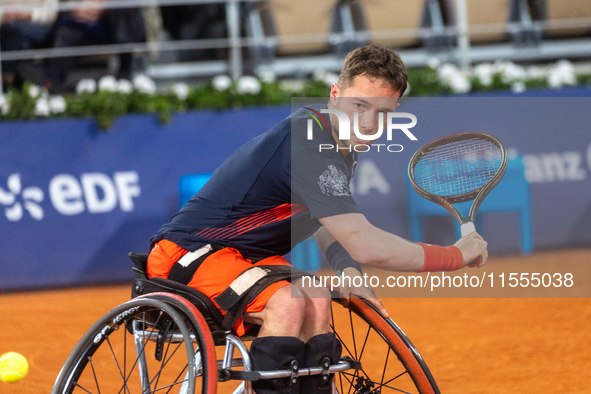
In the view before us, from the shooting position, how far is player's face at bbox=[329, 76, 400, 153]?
1.92 m

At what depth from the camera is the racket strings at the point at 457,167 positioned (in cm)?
221

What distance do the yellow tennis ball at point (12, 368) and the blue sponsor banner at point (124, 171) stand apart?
9.41 ft

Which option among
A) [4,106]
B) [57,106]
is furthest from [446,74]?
[4,106]

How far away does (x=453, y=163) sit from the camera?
7.36 feet

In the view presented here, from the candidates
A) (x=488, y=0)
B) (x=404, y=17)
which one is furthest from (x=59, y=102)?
(x=488, y=0)

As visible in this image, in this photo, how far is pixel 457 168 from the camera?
2.24m

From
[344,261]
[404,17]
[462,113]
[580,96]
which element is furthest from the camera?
[404,17]

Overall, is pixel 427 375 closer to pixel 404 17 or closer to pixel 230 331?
pixel 230 331

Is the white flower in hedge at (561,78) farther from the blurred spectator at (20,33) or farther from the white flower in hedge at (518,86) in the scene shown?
the blurred spectator at (20,33)

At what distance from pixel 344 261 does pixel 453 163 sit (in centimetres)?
47

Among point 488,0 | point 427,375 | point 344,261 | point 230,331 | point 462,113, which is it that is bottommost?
point 427,375

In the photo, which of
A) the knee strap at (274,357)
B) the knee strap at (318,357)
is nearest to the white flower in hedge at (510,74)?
the knee strap at (318,357)

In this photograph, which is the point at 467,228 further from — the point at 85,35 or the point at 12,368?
the point at 85,35

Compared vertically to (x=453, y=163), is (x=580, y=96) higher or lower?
higher
